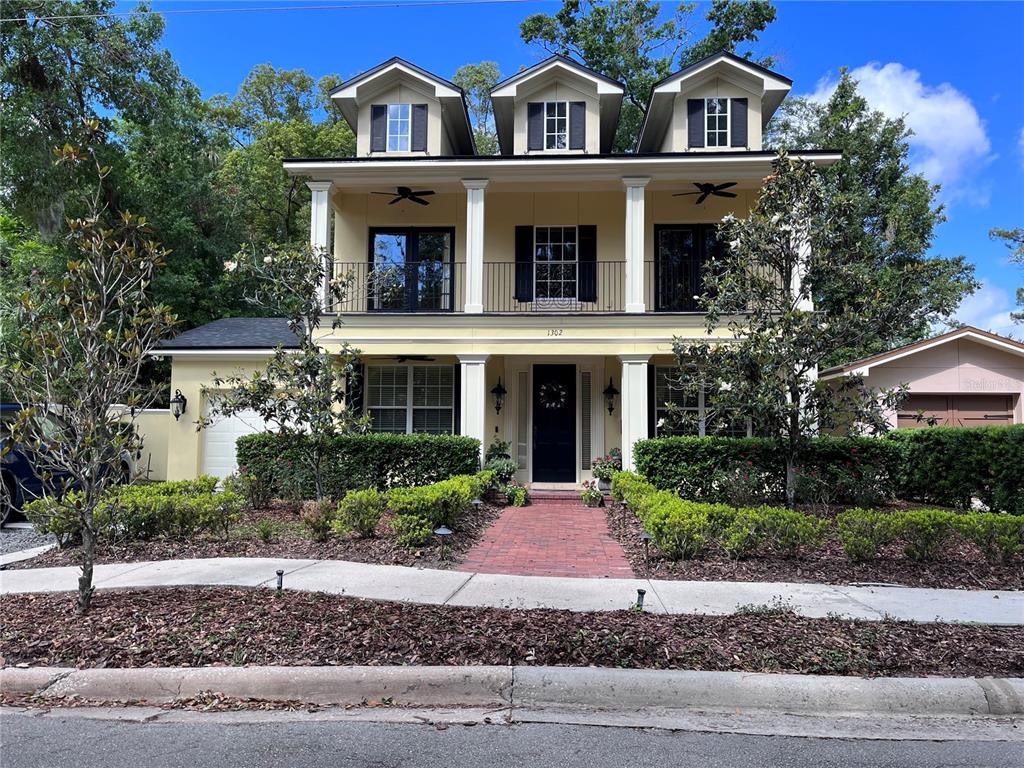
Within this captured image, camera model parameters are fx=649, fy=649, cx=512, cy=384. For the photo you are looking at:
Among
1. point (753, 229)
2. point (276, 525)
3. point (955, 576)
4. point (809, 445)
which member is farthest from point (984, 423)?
point (276, 525)

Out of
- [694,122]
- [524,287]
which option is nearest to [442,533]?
[524,287]

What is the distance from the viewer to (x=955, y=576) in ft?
22.4

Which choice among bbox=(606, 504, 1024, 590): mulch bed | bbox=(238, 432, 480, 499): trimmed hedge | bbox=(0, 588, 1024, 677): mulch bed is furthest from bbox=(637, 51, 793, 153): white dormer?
bbox=(0, 588, 1024, 677): mulch bed

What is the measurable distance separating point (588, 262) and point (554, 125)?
3378 millimetres

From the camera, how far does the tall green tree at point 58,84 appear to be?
1834 cm

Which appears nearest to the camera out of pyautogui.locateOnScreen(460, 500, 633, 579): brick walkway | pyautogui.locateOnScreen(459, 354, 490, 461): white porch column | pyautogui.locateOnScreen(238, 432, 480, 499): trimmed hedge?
pyautogui.locateOnScreen(460, 500, 633, 579): brick walkway

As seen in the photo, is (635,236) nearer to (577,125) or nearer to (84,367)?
(577,125)

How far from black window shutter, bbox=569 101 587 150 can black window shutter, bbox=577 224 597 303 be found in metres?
1.89

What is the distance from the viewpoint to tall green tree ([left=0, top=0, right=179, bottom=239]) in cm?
1834

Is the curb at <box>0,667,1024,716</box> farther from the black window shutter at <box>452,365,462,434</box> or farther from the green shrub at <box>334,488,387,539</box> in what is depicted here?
the black window shutter at <box>452,365,462,434</box>

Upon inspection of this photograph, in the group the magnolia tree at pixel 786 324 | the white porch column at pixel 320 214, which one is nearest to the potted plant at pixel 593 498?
the magnolia tree at pixel 786 324

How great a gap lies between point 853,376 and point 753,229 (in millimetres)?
3062

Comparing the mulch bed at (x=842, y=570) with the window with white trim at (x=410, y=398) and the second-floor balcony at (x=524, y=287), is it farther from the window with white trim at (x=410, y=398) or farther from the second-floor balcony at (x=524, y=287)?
the window with white trim at (x=410, y=398)

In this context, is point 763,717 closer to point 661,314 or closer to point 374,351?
point 661,314
